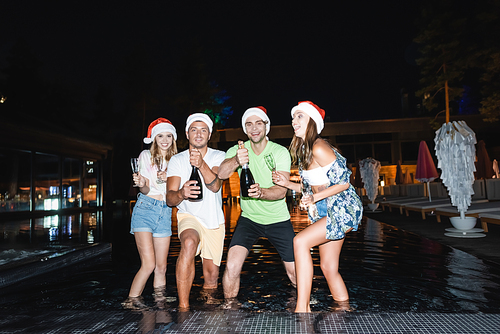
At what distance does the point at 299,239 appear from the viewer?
10.2 feet

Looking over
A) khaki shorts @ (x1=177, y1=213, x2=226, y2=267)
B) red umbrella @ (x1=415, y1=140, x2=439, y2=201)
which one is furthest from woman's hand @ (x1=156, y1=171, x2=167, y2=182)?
red umbrella @ (x1=415, y1=140, x2=439, y2=201)

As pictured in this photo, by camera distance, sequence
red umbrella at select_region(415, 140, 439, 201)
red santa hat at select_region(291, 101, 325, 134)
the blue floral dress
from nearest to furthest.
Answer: the blue floral dress
red santa hat at select_region(291, 101, 325, 134)
red umbrella at select_region(415, 140, 439, 201)

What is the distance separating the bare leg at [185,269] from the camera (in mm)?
3422

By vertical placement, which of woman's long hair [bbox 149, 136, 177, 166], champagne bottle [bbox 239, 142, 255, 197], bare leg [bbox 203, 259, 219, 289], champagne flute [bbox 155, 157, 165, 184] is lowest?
bare leg [bbox 203, 259, 219, 289]

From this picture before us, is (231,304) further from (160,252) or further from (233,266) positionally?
(160,252)

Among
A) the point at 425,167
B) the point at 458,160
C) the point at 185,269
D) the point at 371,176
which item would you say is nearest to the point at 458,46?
the point at 371,176

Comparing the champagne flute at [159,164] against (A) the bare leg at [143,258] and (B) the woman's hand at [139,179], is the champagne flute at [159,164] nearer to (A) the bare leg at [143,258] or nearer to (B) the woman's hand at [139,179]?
(B) the woman's hand at [139,179]

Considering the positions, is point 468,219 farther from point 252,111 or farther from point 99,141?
point 99,141

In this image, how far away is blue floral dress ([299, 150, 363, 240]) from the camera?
3137 millimetres

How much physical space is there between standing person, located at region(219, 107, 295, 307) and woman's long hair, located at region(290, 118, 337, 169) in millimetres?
358

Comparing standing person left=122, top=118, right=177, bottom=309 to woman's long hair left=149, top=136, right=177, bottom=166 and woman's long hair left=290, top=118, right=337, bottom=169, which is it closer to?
woman's long hair left=149, top=136, right=177, bottom=166

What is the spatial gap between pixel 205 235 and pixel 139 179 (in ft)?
2.84

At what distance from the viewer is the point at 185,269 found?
345cm

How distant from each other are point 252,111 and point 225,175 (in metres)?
0.80
